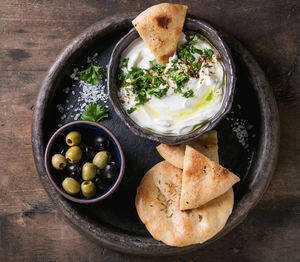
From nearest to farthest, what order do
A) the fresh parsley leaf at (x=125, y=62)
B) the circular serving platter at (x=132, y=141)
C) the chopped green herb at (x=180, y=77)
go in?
1. the chopped green herb at (x=180, y=77)
2. the fresh parsley leaf at (x=125, y=62)
3. the circular serving platter at (x=132, y=141)

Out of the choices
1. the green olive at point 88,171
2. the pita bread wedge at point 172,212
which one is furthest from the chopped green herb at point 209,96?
the green olive at point 88,171

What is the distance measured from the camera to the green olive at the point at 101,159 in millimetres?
1978

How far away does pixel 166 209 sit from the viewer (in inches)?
81.5

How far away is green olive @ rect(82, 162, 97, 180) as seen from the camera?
195 cm

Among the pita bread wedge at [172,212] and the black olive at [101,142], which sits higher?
the black olive at [101,142]

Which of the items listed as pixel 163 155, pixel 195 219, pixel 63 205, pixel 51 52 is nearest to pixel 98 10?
pixel 51 52

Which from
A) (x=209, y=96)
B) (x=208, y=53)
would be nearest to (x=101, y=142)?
(x=209, y=96)

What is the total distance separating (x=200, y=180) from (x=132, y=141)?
0.47 metres

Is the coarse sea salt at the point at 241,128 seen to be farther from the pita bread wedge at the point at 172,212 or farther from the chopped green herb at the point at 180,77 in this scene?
the chopped green herb at the point at 180,77

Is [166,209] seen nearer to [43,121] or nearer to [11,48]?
[43,121]

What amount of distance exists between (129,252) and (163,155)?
Answer: 2.00 ft

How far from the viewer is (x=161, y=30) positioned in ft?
6.36

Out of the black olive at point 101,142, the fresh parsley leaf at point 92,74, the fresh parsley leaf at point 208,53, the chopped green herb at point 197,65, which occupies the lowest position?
the black olive at point 101,142

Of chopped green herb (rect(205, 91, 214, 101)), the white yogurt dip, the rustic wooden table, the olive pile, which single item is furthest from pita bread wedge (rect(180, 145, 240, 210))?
the rustic wooden table
